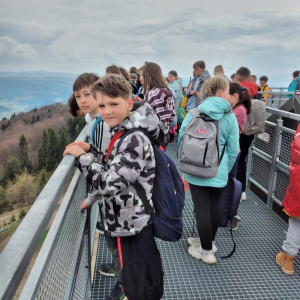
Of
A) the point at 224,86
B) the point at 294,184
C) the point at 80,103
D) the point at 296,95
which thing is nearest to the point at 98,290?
the point at 80,103

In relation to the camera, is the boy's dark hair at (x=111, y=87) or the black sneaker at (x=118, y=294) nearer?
the boy's dark hair at (x=111, y=87)

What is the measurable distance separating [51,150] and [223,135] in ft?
218

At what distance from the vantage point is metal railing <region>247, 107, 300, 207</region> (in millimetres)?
3350

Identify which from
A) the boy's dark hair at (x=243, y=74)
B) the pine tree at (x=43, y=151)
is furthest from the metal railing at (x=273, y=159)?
the pine tree at (x=43, y=151)

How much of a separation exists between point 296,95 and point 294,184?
376cm

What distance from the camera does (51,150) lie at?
64.6 meters

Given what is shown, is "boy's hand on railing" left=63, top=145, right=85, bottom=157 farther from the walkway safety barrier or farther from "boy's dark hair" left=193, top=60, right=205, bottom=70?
"boy's dark hair" left=193, top=60, right=205, bottom=70

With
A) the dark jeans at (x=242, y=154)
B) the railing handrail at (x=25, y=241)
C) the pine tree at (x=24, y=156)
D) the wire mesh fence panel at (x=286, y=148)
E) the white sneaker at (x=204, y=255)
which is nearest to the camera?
the railing handrail at (x=25, y=241)

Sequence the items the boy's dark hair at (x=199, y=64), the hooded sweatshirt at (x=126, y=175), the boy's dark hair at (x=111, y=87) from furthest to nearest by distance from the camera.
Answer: the boy's dark hair at (x=199, y=64)
the boy's dark hair at (x=111, y=87)
the hooded sweatshirt at (x=126, y=175)

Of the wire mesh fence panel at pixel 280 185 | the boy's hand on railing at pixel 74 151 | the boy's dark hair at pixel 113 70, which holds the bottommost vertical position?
the wire mesh fence panel at pixel 280 185

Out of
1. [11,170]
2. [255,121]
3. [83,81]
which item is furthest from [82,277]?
[11,170]

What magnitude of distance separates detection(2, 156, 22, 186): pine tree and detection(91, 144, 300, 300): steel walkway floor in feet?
231

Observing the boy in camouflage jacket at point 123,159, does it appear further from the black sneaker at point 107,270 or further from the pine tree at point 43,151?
the pine tree at point 43,151

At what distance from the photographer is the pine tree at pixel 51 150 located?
203 feet
